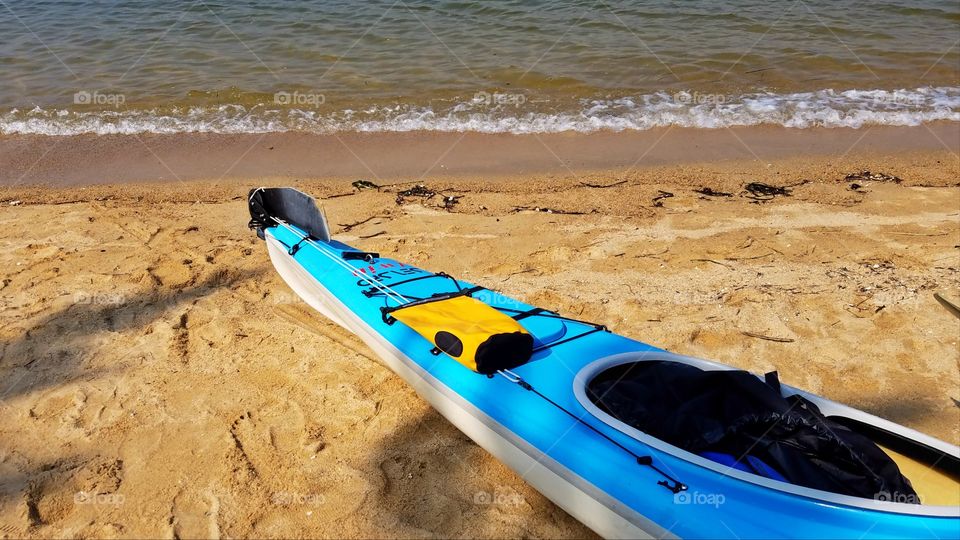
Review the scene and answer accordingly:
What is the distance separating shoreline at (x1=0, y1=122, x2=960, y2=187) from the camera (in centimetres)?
709

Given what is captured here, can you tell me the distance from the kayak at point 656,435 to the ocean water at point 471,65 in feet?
16.2

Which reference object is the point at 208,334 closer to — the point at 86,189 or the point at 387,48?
the point at 86,189

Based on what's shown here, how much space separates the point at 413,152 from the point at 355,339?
11.7ft

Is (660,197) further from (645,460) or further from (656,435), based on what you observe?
(645,460)

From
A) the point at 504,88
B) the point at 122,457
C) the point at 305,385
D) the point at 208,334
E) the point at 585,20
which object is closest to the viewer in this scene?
the point at 122,457

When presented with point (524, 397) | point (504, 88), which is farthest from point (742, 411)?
point (504, 88)

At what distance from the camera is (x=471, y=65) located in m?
9.74

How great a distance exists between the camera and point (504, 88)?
30.0ft

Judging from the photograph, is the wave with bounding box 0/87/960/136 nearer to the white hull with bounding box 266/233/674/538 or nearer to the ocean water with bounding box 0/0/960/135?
the ocean water with bounding box 0/0/960/135

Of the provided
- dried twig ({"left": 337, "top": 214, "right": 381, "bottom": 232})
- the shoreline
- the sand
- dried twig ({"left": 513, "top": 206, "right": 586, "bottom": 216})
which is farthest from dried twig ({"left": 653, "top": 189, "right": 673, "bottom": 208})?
dried twig ({"left": 337, "top": 214, "right": 381, "bottom": 232})

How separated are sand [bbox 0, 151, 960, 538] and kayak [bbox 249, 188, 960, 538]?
0.32m

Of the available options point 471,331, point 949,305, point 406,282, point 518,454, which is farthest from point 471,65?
point 518,454

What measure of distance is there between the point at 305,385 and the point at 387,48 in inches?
288

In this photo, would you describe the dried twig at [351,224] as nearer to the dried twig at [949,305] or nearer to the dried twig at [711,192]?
the dried twig at [711,192]
